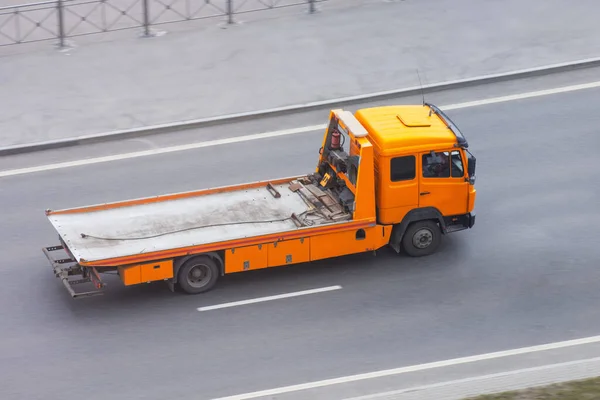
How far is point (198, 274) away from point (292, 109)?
7.44 m

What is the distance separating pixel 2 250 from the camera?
19250 mm

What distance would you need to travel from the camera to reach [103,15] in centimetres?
2827

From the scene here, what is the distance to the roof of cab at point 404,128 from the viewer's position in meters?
18.3

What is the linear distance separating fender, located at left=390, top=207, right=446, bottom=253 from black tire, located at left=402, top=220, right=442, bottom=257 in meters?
0.15

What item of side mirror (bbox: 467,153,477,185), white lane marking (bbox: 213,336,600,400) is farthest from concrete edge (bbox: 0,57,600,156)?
white lane marking (bbox: 213,336,600,400)

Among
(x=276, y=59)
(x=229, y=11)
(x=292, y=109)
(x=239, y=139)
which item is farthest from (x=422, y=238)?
(x=229, y=11)

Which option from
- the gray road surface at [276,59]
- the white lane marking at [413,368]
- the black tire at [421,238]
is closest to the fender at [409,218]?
the black tire at [421,238]

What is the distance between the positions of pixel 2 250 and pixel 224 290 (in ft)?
13.3

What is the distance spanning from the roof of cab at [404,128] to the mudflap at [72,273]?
4991 millimetres

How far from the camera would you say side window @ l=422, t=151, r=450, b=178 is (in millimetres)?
18562

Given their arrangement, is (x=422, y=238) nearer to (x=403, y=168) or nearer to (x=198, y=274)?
(x=403, y=168)

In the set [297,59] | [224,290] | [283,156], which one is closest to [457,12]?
[297,59]

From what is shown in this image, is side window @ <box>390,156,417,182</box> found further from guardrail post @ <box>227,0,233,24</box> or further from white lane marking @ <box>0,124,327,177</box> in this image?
guardrail post @ <box>227,0,233,24</box>

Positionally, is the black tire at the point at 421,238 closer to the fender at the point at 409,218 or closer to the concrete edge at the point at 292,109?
the fender at the point at 409,218
